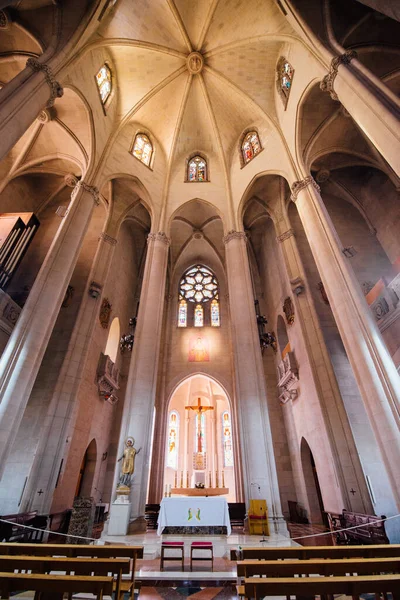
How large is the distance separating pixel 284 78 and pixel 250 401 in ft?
43.8

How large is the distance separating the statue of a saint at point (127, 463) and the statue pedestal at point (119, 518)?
1.89ft

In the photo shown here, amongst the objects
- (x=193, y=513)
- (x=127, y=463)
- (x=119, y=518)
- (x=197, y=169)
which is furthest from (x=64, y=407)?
(x=197, y=169)

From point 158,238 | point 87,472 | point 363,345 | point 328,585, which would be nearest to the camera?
point 328,585

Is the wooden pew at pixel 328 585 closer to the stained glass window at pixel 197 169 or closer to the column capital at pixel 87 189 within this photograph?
the column capital at pixel 87 189

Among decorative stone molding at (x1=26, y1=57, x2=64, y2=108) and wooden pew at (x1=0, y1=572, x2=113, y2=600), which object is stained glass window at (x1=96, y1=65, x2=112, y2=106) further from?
wooden pew at (x1=0, y1=572, x2=113, y2=600)

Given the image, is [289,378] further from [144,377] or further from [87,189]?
[87,189]

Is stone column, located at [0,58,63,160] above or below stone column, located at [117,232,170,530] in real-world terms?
above

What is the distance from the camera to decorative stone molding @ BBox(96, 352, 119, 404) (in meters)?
12.4

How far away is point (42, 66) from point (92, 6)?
3843 mm

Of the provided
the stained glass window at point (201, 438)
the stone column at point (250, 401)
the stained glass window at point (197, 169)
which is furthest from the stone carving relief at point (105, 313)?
the stained glass window at point (201, 438)

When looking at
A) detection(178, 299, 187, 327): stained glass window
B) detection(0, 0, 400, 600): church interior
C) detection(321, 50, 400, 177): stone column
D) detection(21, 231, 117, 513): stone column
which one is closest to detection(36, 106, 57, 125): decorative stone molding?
detection(0, 0, 400, 600): church interior

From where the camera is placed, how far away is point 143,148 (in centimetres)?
1522

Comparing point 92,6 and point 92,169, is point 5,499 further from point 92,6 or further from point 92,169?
point 92,6

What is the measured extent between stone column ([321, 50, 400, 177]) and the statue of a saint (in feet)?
30.7
